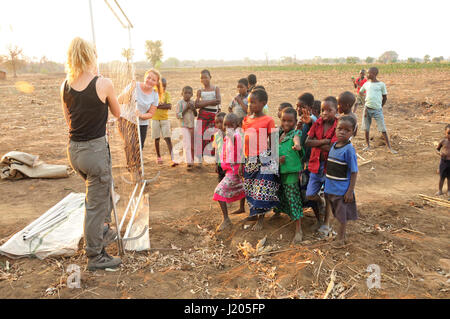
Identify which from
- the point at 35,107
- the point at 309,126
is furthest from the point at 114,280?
the point at 35,107

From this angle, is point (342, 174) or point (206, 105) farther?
point (206, 105)

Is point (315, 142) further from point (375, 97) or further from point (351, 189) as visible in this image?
point (375, 97)

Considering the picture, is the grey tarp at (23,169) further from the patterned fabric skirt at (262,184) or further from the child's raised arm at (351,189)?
the child's raised arm at (351,189)

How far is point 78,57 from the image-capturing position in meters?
2.68

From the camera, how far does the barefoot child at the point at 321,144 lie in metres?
3.52

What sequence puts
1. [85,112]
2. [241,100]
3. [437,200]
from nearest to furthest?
[85,112]
[437,200]
[241,100]

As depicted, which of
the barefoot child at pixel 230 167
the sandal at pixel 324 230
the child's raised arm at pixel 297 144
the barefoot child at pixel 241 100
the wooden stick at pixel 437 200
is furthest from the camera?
the barefoot child at pixel 241 100

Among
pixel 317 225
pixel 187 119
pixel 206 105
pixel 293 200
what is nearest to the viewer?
pixel 293 200

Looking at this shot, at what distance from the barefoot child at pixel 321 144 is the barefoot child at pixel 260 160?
1.34 ft

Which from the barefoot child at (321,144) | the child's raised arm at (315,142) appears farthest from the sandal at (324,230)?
the child's raised arm at (315,142)

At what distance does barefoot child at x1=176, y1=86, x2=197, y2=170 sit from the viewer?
6297 millimetres

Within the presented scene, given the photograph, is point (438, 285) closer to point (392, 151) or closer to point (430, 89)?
point (392, 151)

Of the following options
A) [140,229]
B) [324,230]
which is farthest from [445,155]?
[140,229]

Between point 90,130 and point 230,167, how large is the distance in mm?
1765
